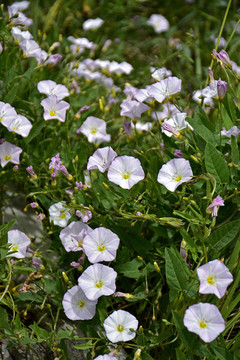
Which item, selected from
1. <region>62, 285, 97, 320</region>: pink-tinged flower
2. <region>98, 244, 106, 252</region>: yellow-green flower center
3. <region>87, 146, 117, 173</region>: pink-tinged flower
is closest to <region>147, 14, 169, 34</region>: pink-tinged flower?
<region>87, 146, 117, 173</region>: pink-tinged flower

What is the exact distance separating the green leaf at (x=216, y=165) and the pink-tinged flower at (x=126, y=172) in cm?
21

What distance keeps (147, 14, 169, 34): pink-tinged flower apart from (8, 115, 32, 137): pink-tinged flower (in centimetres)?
170

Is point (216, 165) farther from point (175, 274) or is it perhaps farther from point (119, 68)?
point (119, 68)

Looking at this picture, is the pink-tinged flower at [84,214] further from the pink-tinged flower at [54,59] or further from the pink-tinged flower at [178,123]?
the pink-tinged flower at [54,59]

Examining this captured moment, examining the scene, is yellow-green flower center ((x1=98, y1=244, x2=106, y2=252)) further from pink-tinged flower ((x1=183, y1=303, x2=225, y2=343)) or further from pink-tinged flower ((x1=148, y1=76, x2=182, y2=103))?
pink-tinged flower ((x1=148, y1=76, x2=182, y2=103))

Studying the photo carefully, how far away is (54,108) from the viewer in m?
1.81

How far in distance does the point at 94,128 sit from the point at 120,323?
0.80 metres

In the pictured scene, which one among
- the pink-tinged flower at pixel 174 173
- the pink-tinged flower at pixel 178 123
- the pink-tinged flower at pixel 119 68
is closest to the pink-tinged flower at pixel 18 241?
the pink-tinged flower at pixel 174 173

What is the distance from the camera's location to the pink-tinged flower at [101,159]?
62.6 inches

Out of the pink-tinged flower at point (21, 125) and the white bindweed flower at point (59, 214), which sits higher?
the pink-tinged flower at point (21, 125)

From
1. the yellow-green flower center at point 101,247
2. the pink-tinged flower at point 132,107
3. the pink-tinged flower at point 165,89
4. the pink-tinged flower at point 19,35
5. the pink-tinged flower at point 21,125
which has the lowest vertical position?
the yellow-green flower center at point 101,247


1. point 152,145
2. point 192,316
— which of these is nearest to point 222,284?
point 192,316

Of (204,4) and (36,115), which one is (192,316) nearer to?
(36,115)

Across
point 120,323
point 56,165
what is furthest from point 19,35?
point 120,323
